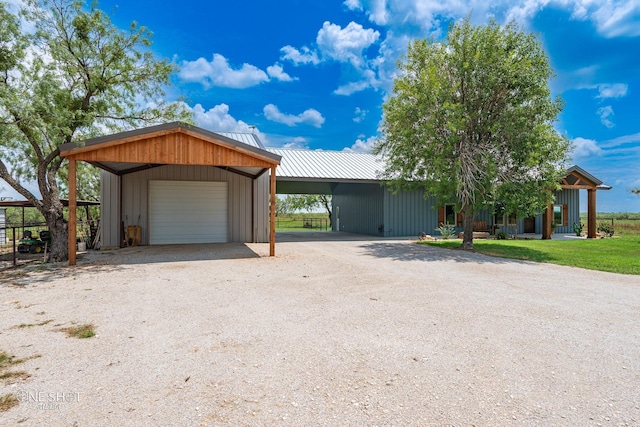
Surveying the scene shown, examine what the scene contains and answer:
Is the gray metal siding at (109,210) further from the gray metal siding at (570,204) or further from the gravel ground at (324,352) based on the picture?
the gray metal siding at (570,204)

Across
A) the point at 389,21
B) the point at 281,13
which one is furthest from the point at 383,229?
the point at 281,13

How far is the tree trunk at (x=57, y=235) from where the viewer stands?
9.17 meters

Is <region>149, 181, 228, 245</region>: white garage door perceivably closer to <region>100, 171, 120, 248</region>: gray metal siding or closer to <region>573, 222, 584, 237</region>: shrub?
<region>100, 171, 120, 248</region>: gray metal siding

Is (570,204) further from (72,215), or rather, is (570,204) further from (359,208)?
(72,215)

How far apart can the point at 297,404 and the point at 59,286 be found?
596 centimetres

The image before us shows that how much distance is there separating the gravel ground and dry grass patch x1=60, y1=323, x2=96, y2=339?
90 millimetres

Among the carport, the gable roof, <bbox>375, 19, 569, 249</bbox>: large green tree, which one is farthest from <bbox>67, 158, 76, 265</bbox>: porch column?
<bbox>375, 19, 569, 249</bbox>: large green tree

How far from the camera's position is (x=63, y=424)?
7.25 ft

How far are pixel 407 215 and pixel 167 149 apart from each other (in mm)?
12255

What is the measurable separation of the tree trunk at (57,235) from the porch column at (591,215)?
72.1ft

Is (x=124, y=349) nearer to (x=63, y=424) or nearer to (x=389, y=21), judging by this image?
(x=63, y=424)

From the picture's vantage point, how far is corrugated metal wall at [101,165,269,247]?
41.1ft

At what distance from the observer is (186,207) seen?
13.6 m

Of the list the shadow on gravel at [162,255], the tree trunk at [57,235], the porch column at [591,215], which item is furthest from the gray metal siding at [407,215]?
the tree trunk at [57,235]
